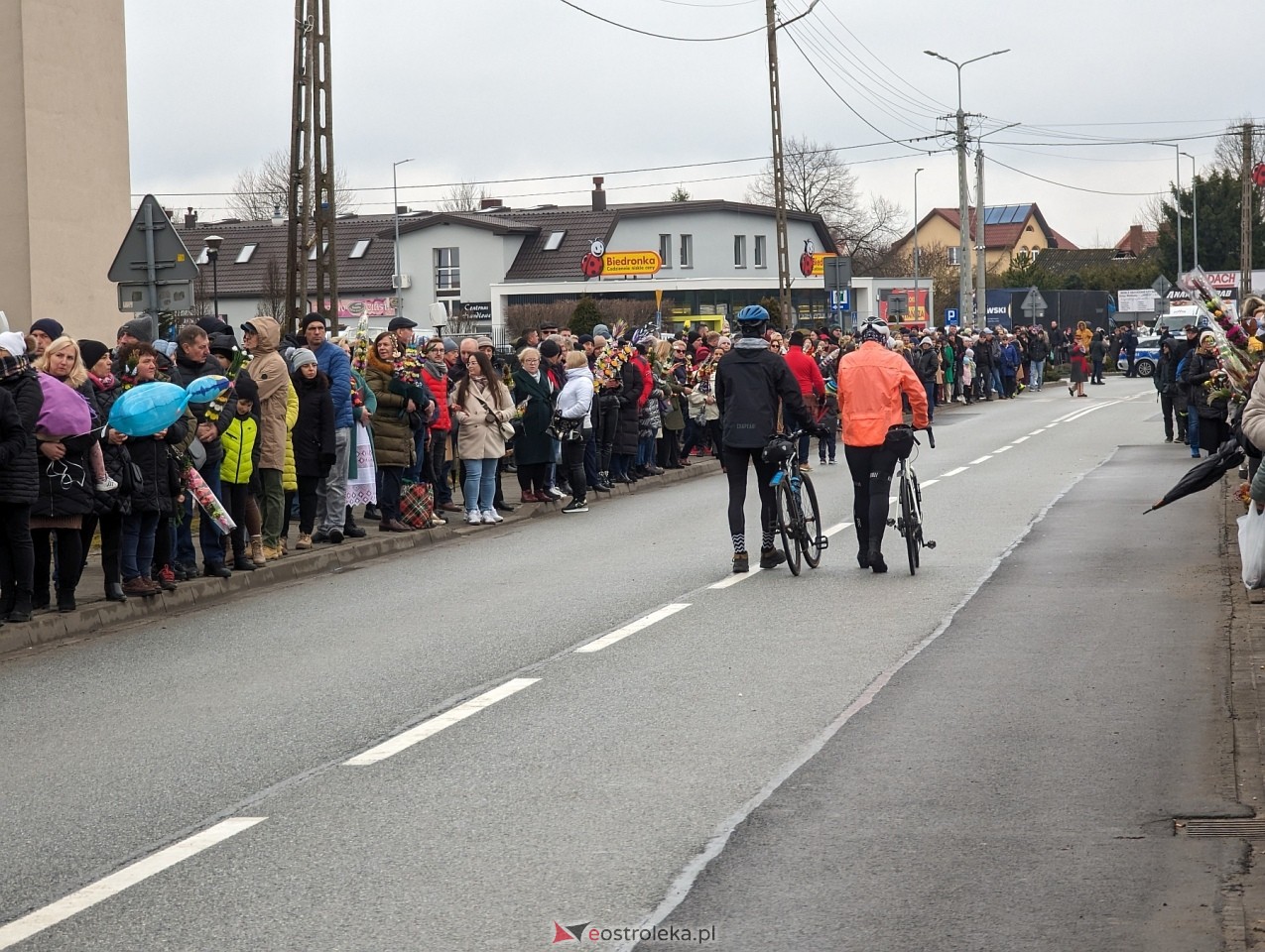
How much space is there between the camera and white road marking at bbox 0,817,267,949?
517 centimetres

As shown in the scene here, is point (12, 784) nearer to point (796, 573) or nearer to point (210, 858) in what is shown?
point (210, 858)

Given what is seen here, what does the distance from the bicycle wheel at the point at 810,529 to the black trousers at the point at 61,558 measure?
17.4 ft

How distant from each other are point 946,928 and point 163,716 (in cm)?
475

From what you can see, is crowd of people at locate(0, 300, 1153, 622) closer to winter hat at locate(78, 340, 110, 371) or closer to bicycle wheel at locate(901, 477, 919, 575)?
winter hat at locate(78, 340, 110, 371)

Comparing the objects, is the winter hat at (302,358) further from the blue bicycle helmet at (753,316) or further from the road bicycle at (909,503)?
the road bicycle at (909,503)

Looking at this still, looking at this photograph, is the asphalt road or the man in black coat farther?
the man in black coat

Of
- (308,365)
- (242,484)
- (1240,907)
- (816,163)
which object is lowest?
(1240,907)

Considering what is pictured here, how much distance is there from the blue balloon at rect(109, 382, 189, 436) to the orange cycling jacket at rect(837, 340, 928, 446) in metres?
4.92

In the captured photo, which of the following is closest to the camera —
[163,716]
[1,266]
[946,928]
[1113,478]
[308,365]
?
[946,928]

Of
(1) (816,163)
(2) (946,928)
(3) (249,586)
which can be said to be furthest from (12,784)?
(1) (816,163)

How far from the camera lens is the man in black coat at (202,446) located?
1295 cm

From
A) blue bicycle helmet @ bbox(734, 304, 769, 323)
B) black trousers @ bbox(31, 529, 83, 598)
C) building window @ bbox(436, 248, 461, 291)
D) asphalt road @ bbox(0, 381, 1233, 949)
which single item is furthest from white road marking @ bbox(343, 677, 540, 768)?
building window @ bbox(436, 248, 461, 291)

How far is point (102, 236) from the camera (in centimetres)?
2670

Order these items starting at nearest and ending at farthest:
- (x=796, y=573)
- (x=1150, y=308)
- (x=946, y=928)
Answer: (x=946, y=928), (x=796, y=573), (x=1150, y=308)
